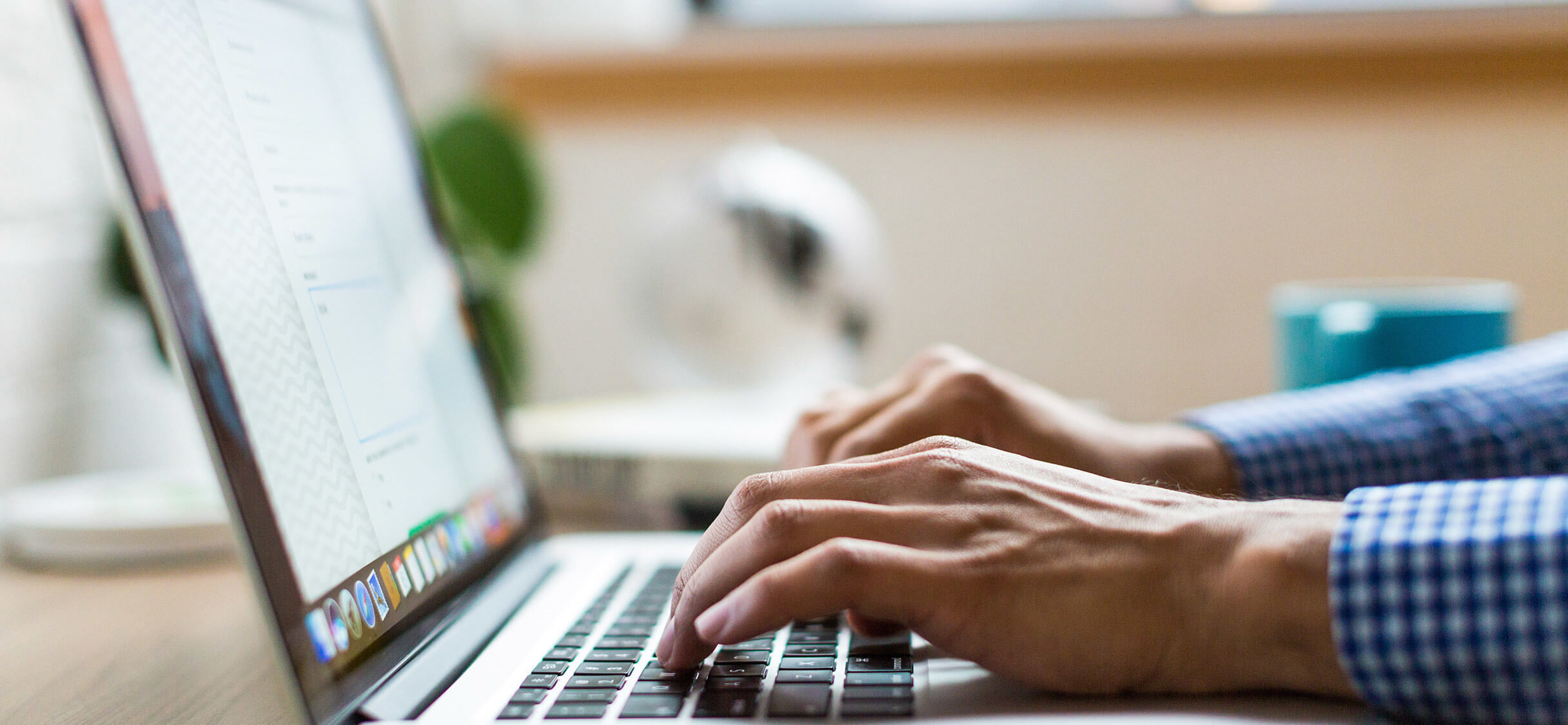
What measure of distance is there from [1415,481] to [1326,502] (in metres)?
0.30

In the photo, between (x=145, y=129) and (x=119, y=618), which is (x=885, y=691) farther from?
(x=119, y=618)

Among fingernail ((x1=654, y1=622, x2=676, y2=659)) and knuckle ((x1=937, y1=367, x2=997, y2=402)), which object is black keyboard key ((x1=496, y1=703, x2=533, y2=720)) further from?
knuckle ((x1=937, y1=367, x2=997, y2=402))

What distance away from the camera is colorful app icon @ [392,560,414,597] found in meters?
0.40

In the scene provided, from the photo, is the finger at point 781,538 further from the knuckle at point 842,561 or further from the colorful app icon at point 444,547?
the colorful app icon at point 444,547

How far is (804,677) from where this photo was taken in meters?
0.35

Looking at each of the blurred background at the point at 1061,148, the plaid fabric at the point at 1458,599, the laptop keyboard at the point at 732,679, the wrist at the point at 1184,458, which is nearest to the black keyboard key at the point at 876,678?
the laptop keyboard at the point at 732,679

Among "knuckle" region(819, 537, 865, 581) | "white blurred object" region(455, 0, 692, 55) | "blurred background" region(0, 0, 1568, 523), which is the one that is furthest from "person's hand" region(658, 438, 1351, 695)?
"white blurred object" region(455, 0, 692, 55)

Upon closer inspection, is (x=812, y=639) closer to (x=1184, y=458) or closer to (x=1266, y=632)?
(x=1266, y=632)

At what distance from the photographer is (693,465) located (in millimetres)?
728

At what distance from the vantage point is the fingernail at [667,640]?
1.18 ft

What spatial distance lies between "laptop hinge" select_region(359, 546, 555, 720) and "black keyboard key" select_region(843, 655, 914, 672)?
5.4 inches

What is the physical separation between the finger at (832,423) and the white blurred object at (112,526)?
1.25 ft

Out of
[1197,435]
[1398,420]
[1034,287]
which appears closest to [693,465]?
[1197,435]

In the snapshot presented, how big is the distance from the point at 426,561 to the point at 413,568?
0.05 feet
